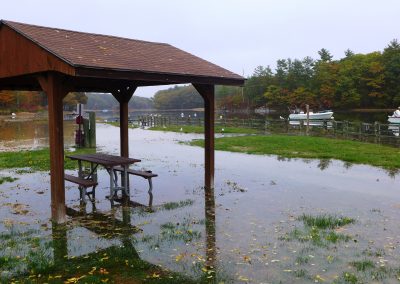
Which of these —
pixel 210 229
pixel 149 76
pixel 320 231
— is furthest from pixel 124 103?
pixel 320 231

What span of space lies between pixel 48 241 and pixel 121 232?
1.19 metres

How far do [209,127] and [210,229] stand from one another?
382 centimetres

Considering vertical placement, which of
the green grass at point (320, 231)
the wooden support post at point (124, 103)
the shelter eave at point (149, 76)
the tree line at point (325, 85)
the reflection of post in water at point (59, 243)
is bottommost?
the reflection of post in water at point (59, 243)

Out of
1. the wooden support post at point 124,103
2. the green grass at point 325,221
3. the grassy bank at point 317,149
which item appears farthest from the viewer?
the grassy bank at point 317,149

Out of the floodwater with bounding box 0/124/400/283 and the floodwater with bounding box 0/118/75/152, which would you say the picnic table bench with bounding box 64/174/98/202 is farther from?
the floodwater with bounding box 0/118/75/152

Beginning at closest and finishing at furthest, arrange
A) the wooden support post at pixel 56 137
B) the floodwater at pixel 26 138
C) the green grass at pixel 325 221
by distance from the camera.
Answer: the green grass at pixel 325 221 → the wooden support post at pixel 56 137 → the floodwater at pixel 26 138

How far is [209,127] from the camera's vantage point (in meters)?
10.6

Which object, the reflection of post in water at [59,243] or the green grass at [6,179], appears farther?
the green grass at [6,179]

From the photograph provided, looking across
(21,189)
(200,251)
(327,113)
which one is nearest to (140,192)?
(21,189)

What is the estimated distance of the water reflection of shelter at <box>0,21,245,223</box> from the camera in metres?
7.32

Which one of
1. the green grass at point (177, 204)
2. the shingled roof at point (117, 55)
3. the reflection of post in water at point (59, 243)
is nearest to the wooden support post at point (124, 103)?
the shingled roof at point (117, 55)

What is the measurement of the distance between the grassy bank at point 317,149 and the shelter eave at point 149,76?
7596 mm

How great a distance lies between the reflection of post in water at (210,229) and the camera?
5789 millimetres

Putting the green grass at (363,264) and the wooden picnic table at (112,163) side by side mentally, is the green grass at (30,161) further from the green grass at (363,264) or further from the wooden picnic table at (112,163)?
the green grass at (363,264)
